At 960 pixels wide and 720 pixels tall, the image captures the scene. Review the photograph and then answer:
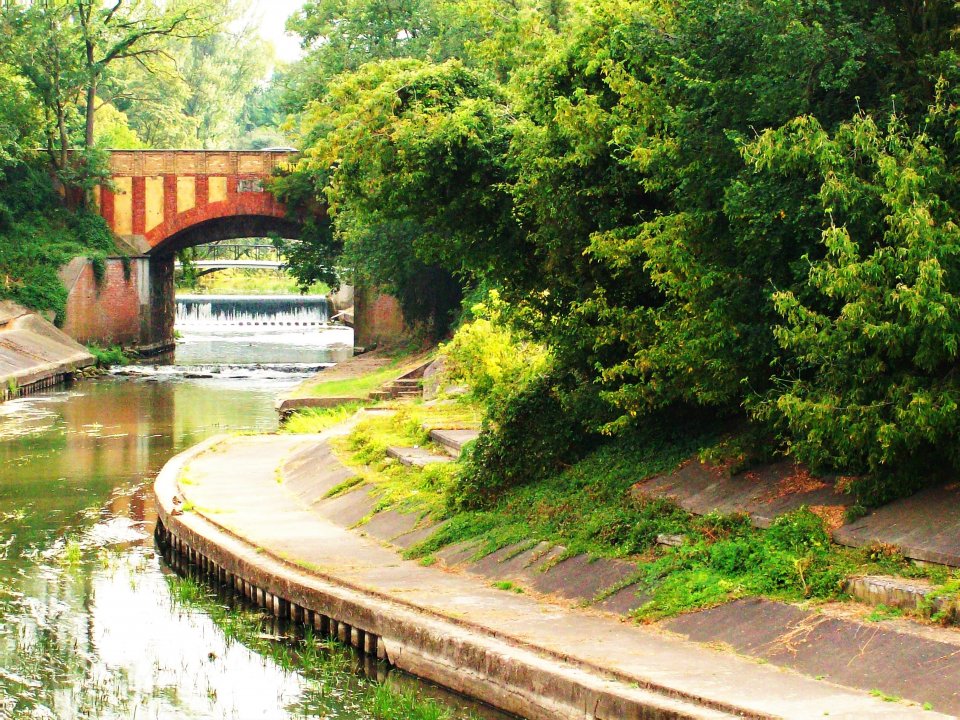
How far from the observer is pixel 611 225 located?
45.6ft

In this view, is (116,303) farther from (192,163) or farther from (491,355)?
(491,355)

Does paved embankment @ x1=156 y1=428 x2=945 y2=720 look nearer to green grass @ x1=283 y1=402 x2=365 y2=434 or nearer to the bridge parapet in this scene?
green grass @ x1=283 y1=402 x2=365 y2=434

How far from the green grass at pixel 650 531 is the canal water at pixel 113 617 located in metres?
2.07

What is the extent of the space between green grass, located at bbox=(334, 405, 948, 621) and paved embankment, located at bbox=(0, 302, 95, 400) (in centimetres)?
2078

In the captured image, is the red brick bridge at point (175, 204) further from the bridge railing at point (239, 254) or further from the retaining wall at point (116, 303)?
the bridge railing at point (239, 254)

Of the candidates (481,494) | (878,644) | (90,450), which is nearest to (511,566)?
(481,494)

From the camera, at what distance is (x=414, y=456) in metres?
18.2

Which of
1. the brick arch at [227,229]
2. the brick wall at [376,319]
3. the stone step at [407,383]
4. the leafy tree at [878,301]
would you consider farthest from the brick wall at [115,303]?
the leafy tree at [878,301]

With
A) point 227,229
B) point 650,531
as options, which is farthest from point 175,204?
point 650,531

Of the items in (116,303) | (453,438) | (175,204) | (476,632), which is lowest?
(476,632)

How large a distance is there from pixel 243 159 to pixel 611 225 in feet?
116

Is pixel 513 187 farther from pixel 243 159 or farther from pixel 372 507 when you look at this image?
pixel 243 159

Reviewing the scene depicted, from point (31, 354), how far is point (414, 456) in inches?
930

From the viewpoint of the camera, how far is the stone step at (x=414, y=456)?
17.6 m
